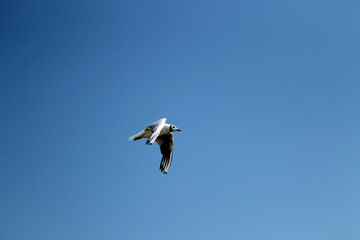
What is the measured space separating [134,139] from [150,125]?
2.79 ft

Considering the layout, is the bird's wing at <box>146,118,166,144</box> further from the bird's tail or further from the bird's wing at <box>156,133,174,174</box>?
the bird's wing at <box>156,133,174,174</box>

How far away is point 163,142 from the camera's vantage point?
1666 centimetres

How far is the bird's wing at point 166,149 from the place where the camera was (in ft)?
52.6

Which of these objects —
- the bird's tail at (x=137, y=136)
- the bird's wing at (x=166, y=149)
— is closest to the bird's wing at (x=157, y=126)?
the bird's tail at (x=137, y=136)

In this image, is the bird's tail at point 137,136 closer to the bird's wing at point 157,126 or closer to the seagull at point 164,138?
the seagull at point 164,138

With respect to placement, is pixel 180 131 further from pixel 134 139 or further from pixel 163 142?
pixel 134 139

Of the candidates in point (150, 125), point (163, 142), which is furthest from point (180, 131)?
point (150, 125)

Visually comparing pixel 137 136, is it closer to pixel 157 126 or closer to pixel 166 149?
pixel 157 126

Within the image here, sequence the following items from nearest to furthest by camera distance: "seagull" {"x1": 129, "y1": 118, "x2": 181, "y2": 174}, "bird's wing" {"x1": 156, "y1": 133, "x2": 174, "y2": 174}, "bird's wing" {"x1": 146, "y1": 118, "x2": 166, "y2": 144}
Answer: "bird's wing" {"x1": 146, "y1": 118, "x2": 166, "y2": 144} → "seagull" {"x1": 129, "y1": 118, "x2": 181, "y2": 174} → "bird's wing" {"x1": 156, "y1": 133, "x2": 174, "y2": 174}

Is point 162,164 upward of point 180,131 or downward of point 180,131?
downward

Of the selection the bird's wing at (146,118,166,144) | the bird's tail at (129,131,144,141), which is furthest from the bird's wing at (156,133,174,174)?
the bird's tail at (129,131,144,141)

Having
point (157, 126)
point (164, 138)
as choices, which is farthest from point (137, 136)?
point (164, 138)

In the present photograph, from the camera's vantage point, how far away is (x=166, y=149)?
16.5m

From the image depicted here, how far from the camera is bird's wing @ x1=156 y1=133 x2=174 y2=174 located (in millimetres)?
16031
